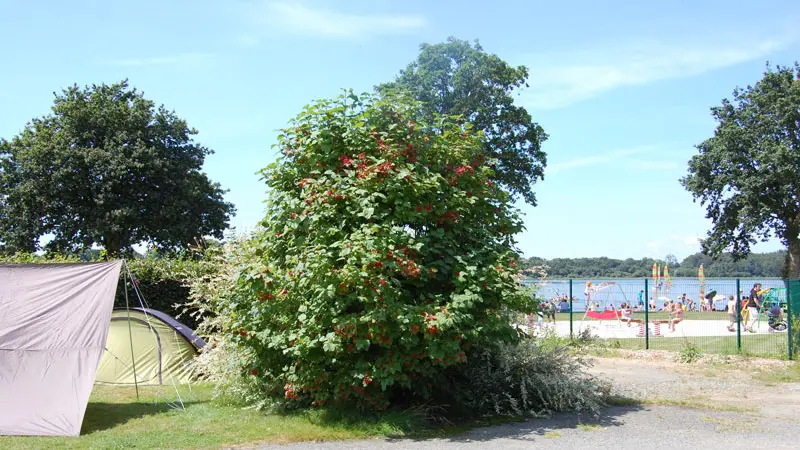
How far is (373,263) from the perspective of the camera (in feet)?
23.8

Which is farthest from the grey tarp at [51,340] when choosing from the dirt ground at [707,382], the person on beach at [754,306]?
the person on beach at [754,306]

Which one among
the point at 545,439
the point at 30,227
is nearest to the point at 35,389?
the point at 545,439

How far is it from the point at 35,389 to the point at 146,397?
2592 millimetres

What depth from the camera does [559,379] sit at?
8969 millimetres

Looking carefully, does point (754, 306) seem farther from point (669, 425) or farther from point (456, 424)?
point (456, 424)

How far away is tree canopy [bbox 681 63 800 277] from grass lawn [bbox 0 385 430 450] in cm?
3415

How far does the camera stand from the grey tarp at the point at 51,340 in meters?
7.91

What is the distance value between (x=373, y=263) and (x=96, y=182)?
2513cm

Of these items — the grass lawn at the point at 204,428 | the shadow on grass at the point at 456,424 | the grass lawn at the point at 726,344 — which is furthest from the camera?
the grass lawn at the point at 726,344

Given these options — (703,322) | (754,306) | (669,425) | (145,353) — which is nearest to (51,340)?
(145,353)

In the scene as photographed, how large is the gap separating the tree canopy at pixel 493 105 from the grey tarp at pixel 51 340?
28.2 metres

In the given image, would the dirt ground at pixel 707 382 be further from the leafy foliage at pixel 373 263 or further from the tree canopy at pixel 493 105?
the tree canopy at pixel 493 105

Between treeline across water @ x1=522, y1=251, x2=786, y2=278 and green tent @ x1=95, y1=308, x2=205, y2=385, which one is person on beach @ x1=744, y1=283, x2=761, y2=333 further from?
treeline across water @ x1=522, y1=251, x2=786, y2=278

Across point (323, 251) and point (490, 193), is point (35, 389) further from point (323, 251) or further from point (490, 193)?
point (490, 193)
